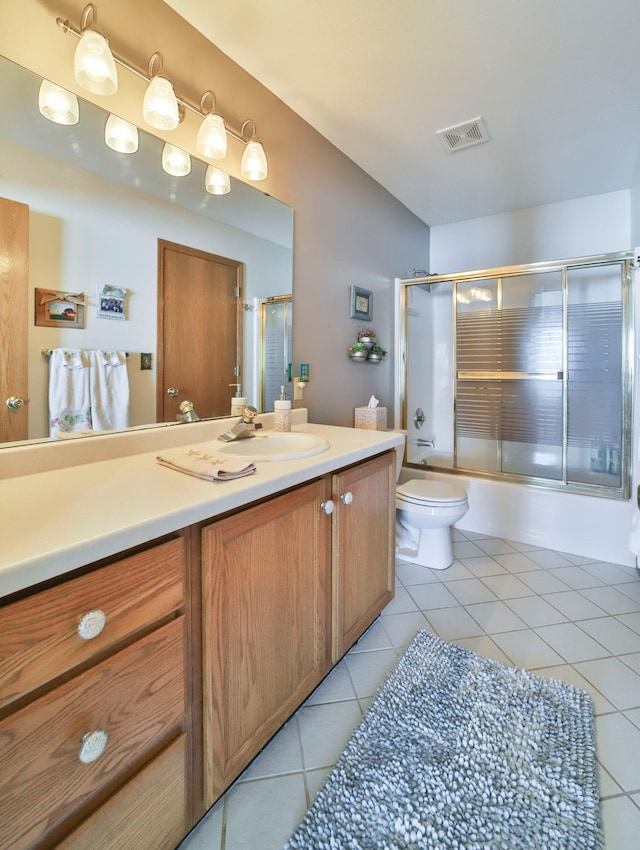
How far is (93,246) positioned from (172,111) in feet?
1.91

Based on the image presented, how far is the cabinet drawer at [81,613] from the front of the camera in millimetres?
540

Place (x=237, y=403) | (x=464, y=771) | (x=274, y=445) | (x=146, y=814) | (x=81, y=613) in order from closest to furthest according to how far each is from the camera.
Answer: (x=81, y=613)
(x=146, y=814)
(x=464, y=771)
(x=274, y=445)
(x=237, y=403)

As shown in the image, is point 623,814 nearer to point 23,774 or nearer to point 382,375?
point 23,774

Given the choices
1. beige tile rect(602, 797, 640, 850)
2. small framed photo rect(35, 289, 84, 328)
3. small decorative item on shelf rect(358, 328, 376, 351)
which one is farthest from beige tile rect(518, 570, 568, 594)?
small framed photo rect(35, 289, 84, 328)

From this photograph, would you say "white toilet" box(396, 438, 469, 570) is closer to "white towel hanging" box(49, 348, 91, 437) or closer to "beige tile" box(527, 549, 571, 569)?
"beige tile" box(527, 549, 571, 569)

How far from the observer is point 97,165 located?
3.69 ft

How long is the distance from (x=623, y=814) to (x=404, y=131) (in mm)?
→ 2776

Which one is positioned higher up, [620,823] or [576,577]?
[576,577]

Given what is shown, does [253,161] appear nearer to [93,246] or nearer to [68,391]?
[93,246]

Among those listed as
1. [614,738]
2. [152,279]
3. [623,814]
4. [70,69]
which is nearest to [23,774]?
[152,279]

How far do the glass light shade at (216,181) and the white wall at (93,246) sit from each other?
0.45 feet

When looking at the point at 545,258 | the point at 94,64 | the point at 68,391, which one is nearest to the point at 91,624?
the point at 68,391

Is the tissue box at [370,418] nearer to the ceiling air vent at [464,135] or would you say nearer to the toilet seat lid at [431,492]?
the toilet seat lid at [431,492]

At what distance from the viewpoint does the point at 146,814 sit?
2.40 feet
